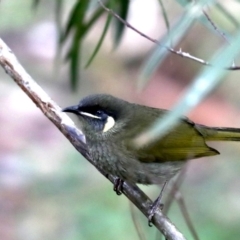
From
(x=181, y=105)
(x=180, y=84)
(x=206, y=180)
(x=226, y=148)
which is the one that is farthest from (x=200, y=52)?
(x=181, y=105)

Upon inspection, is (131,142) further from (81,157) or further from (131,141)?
(81,157)

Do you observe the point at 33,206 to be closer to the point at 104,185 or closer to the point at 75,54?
the point at 104,185

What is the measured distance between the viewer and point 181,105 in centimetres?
155

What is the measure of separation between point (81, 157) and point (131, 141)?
2555mm

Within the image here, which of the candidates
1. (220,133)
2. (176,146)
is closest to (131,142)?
(176,146)

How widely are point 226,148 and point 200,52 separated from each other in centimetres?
132

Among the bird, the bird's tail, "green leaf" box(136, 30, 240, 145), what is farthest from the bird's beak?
"green leaf" box(136, 30, 240, 145)

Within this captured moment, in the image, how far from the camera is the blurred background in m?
5.00

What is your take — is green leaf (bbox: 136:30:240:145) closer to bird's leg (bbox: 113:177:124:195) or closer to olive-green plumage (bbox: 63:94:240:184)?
olive-green plumage (bbox: 63:94:240:184)

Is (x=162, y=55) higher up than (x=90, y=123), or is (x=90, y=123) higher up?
(x=162, y=55)

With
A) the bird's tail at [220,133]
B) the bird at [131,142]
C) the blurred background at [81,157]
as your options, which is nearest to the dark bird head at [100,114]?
the bird at [131,142]

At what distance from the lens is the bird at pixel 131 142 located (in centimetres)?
312

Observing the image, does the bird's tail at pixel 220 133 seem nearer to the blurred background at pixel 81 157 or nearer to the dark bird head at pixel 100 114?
the dark bird head at pixel 100 114

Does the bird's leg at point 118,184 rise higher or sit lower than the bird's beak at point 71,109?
lower
